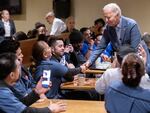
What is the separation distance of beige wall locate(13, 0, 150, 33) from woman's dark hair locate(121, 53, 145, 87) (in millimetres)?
7506

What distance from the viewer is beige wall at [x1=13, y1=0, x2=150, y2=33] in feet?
33.2

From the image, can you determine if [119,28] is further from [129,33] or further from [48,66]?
[48,66]

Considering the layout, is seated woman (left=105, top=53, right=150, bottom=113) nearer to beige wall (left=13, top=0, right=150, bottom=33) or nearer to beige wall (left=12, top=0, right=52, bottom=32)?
beige wall (left=13, top=0, right=150, bottom=33)

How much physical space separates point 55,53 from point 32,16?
646 cm

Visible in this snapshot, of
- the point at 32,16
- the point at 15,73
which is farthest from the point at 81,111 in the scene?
the point at 32,16

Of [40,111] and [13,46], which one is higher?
[13,46]

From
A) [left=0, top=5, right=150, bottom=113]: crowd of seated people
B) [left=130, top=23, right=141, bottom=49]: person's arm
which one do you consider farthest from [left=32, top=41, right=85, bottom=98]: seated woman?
[left=130, top=23, right=141, bottom=49]: person's arm

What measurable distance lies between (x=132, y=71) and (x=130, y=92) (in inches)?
5.9

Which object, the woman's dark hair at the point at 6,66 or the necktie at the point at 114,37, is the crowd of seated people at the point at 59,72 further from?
the necktie at the point at 114,37

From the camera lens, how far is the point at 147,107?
2676 mm

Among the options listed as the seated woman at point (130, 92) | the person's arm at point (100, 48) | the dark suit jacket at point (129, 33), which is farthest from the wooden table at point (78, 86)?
the seated woman at point (130, 92)

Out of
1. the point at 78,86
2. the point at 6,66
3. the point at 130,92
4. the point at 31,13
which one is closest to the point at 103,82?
the point at 130,92

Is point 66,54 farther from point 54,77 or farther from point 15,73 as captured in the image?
point 15,73

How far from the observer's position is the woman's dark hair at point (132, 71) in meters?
2.71
